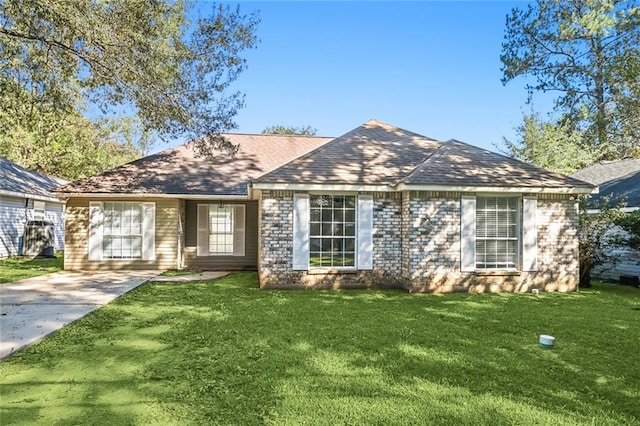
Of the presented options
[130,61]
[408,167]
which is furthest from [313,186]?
[130,61]

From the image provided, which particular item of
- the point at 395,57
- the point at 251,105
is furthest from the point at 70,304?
the point at 395,57

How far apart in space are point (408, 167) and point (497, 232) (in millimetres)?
2731

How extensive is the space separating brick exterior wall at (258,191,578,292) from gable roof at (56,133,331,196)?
12.5 feet

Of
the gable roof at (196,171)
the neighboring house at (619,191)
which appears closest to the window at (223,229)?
the gable roof at (196,171)

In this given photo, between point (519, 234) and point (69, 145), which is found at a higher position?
point (69, 145)

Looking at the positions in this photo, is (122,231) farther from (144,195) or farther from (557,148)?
(557,148)

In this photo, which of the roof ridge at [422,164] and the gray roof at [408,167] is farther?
the gray roof at [408,167]

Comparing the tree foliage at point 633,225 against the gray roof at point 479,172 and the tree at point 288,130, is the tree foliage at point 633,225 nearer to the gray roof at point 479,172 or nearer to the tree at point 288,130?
the gray roof at point 479,172

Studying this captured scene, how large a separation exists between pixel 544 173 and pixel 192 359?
9.68 metres

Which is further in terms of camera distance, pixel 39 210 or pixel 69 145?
pixel 69 145

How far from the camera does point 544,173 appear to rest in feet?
35.2

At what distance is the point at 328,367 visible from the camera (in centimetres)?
459

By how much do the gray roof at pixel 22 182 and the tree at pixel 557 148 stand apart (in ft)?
77.3

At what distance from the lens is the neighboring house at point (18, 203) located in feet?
55.8
